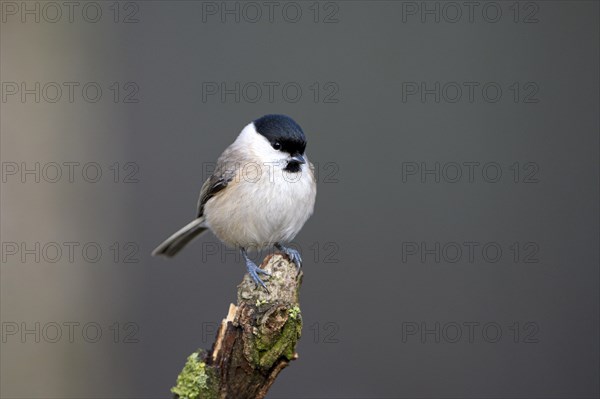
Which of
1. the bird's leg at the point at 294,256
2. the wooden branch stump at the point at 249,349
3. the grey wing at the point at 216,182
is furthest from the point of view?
the grey wing at the point at 216,182

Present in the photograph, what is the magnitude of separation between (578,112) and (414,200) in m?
0.96

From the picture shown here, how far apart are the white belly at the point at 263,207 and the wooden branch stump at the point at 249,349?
0.50 meters

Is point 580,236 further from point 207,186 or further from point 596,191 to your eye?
point 207,186

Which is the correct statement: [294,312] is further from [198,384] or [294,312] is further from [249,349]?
[198,384]

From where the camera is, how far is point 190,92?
325 centimetres

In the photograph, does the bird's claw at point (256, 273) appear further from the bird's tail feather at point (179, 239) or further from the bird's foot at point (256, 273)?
the bird's tail feather at point (179, 239)

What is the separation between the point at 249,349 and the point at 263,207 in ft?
2.22

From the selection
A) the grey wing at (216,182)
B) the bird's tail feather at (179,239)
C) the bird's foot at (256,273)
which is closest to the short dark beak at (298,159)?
the grey wing at (216,182)

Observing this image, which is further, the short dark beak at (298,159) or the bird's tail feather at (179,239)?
the bird's tail feather at (179,239)

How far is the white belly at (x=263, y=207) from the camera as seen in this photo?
2.40 meters

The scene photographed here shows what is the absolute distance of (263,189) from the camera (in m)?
2.41

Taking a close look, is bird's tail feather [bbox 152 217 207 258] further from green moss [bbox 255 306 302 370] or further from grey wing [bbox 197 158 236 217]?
green moss [bbox 255 306 302 370]

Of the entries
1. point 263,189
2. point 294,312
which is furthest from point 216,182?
point 294,312

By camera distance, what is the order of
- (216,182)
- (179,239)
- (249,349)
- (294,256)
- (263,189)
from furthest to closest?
1. (179,239)
2. (216,182)
3. (263,189)
4. (294,256)
5. (249,349)
